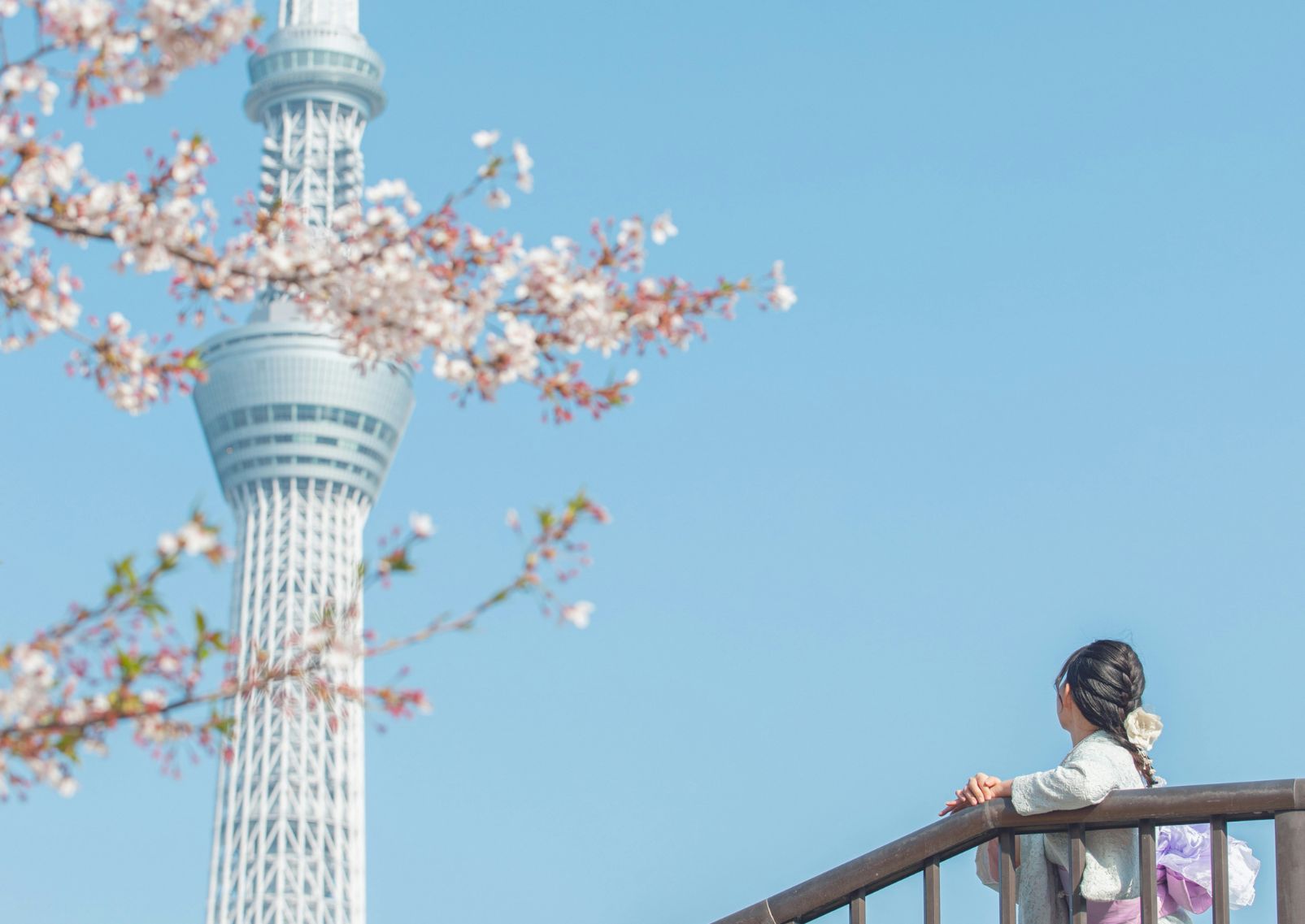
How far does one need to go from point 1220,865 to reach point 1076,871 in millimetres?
371

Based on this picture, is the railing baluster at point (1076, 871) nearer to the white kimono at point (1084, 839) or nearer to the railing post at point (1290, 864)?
the white kimono at point (1084, 839)

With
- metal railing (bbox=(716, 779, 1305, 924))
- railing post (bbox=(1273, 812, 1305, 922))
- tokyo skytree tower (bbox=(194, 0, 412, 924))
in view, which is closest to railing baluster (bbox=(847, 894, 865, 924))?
metal railing (bbox=(716, 779, 1305, 924))

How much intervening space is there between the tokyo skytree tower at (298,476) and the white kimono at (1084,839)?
71.8 meters

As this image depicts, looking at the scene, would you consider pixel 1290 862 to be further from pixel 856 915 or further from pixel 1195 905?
pixel 856 915

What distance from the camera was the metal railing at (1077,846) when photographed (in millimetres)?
4949

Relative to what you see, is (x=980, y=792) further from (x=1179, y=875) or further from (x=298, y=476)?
(x=298, y=476)

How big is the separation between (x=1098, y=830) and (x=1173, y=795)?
269mm

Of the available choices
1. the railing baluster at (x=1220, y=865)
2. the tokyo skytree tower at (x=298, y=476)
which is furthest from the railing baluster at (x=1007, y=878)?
the tokyo skytree tower at (x=298, y=476)

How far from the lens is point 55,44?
198 inches

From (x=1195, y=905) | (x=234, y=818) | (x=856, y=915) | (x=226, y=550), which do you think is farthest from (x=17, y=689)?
(x=234, y=818)

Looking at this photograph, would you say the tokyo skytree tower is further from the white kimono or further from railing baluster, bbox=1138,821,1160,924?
railing baluster, bbox=1138,821,1160,924

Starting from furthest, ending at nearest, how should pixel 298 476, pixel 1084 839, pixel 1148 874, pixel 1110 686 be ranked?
pixel 298 476, pixel 1110 686, pixel 1084 839, pixel 1148 874

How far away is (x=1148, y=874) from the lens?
5.05m

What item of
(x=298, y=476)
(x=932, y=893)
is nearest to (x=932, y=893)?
(x=932, y=893)
